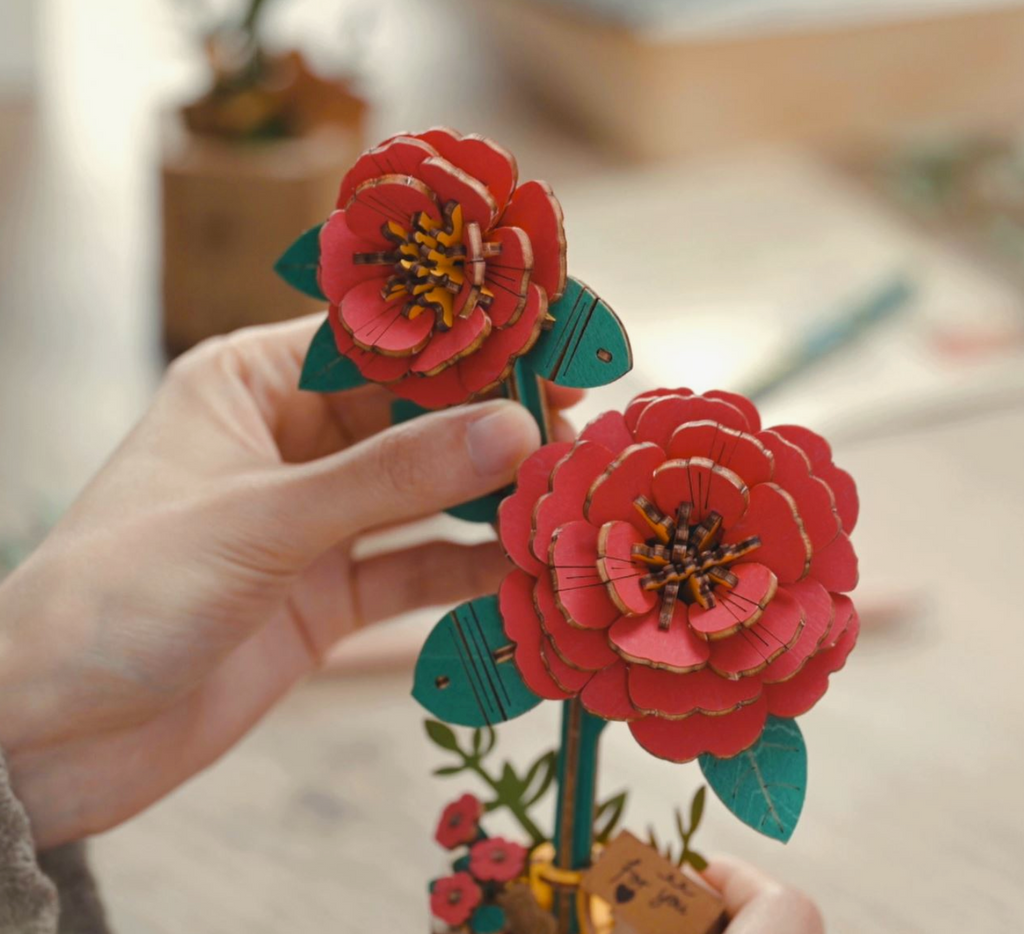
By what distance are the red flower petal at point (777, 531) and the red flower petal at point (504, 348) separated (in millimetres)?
79

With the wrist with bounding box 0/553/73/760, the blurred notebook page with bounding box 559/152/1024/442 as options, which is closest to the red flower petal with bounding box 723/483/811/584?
the wrist with bounding box 0/553/73/760

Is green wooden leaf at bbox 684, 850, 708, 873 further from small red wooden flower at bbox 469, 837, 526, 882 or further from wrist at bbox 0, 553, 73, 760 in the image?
wrist at bbox 0, 553, 73, 760

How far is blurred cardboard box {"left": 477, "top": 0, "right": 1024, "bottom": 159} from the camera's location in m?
1.23

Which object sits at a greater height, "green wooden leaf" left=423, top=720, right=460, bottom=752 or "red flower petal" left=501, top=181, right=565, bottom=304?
"red flower petal" left=501, top=181, right=565, bottom=304

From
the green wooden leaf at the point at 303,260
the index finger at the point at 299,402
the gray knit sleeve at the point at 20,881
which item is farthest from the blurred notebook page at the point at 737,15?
the gray knit sleeve at the point at 20,881

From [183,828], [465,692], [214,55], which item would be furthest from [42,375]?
[465,692]

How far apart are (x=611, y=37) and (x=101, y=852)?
91 centimetres

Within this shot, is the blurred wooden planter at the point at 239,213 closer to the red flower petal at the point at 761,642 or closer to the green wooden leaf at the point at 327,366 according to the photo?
the green wooden leaf at the point at 327,366

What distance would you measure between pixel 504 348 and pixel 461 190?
0.05m

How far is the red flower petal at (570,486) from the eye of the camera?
392 mm

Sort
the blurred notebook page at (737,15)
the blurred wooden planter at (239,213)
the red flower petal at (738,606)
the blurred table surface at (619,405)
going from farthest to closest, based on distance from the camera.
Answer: the blurred notebook page at (737,15) < the blurred wooden planter at (239,213) < the blurred table surface at (619,405) < the red flower petal at (738,606)

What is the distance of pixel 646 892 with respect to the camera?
44cm

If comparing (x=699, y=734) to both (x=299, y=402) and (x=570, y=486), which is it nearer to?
(x=570, y=486)

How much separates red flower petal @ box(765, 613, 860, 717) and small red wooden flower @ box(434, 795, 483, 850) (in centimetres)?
13
